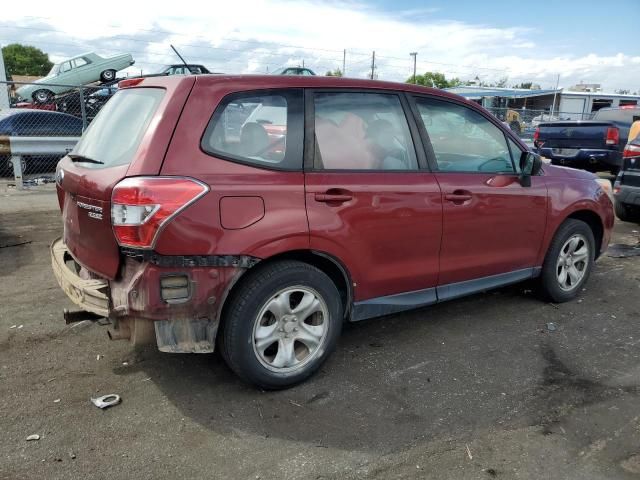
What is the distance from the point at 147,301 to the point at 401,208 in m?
1.70

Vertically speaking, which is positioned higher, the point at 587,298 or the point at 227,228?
the point at 227,228

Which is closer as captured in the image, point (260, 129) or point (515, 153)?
point (260, 129)

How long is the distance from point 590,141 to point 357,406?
33.9 ft

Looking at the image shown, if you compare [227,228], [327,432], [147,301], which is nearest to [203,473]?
[327,432]

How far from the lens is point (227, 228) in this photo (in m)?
2.82

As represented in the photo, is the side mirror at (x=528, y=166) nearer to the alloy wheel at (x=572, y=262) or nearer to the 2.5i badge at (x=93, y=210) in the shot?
the alloy wheel at (x=572, y=262)

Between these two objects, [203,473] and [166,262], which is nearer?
[203,473]

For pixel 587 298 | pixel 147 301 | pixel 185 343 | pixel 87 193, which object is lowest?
pixel 587 298

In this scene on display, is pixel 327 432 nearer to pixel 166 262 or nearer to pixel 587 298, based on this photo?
pixel 166 262

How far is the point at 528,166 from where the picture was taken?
422 cm

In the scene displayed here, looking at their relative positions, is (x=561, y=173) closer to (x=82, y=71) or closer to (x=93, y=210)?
(x=93, y=210)

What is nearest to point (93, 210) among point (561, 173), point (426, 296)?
point (426, 296)

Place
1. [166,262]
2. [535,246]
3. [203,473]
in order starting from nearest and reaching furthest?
[203,473]
[166,262]
[535,246]

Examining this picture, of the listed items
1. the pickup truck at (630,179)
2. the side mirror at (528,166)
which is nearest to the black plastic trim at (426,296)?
the side mirror at (528,166)
